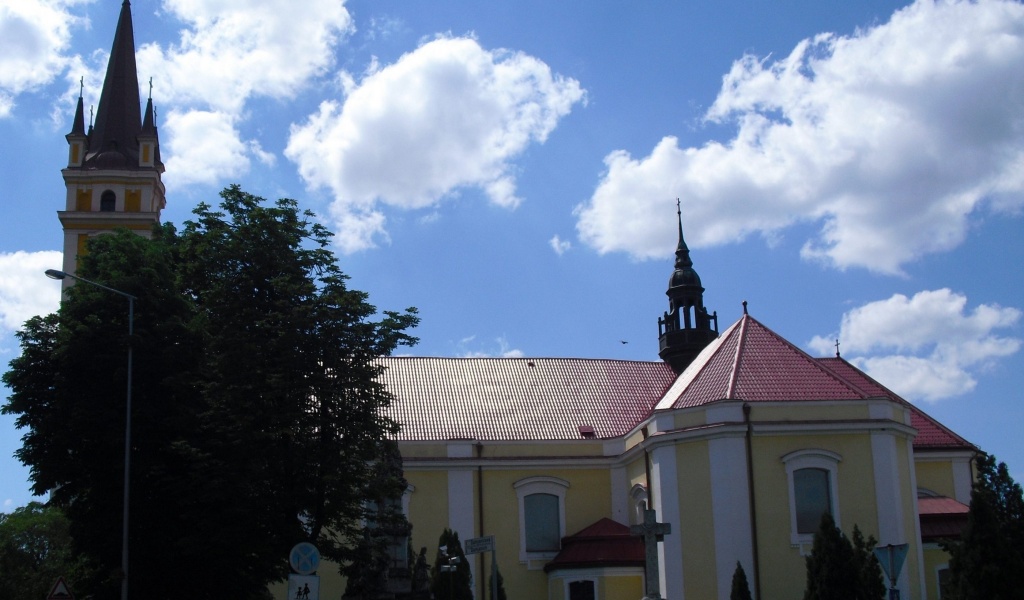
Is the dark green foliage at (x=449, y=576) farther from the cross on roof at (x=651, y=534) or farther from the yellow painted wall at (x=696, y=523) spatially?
the cross on roof at (x=651, y=534)

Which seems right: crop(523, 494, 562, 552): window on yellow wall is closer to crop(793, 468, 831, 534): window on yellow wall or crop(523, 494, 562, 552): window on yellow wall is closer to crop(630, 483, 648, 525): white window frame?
crop(630, 483, 648, 525): white window frame

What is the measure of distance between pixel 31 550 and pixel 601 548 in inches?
1393

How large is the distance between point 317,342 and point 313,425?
1.79m

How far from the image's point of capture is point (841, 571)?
23234 millimetres

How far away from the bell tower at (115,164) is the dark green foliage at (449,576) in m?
20.8

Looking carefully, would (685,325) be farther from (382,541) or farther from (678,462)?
(382,541)

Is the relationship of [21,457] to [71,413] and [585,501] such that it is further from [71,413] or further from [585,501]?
[585,501]

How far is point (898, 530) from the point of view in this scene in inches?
1112

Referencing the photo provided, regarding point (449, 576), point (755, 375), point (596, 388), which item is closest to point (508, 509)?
point (449, 576)

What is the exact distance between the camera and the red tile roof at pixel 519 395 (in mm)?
35594

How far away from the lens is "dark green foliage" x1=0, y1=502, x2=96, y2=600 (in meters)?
47.3

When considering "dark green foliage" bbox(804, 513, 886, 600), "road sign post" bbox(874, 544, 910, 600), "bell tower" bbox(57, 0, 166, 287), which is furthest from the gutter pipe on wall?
"bell tower" bbox(57, 0, 166, 287)

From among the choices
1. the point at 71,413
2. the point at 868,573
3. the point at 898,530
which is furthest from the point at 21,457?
the point at 898,530

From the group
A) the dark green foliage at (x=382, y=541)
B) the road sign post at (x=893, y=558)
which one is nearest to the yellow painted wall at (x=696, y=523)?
the dark green foliage at (x=382, y=541)
